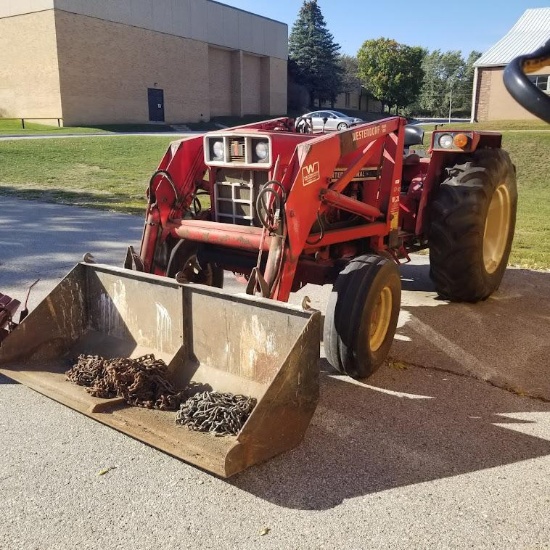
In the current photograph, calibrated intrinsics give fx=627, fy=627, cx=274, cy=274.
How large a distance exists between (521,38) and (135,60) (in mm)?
23856

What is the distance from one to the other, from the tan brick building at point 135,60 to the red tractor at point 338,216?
3394 cm

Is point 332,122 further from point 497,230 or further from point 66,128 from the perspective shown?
point 66,128

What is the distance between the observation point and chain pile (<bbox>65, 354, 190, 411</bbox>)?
11.8ft

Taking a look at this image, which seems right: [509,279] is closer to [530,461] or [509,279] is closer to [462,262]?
[462,262]

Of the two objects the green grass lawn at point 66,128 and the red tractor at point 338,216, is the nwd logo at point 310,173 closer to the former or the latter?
the red tractor at point 338,216

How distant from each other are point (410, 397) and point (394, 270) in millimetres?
868

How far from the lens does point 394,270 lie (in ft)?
14.2

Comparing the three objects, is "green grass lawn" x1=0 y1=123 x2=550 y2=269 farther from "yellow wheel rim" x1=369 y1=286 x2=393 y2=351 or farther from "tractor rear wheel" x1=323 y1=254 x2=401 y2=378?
"tractor rear wheel" x1=323 y1=254 x2=401 y2=378

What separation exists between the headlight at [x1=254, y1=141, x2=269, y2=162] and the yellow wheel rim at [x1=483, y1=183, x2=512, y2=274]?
9.31ft

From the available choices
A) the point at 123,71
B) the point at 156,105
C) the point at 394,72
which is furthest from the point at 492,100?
the point at 394,72

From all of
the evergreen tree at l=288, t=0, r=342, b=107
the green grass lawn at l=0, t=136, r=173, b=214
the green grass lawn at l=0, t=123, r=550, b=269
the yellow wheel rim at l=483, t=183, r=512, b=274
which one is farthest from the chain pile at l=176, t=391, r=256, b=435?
the evergreen tree at l=288, t=0, r=342, b=107

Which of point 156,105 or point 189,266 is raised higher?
point 156,105

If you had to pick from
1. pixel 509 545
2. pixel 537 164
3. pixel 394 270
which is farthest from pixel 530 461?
pixel 537 164

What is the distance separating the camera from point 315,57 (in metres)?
57.0
